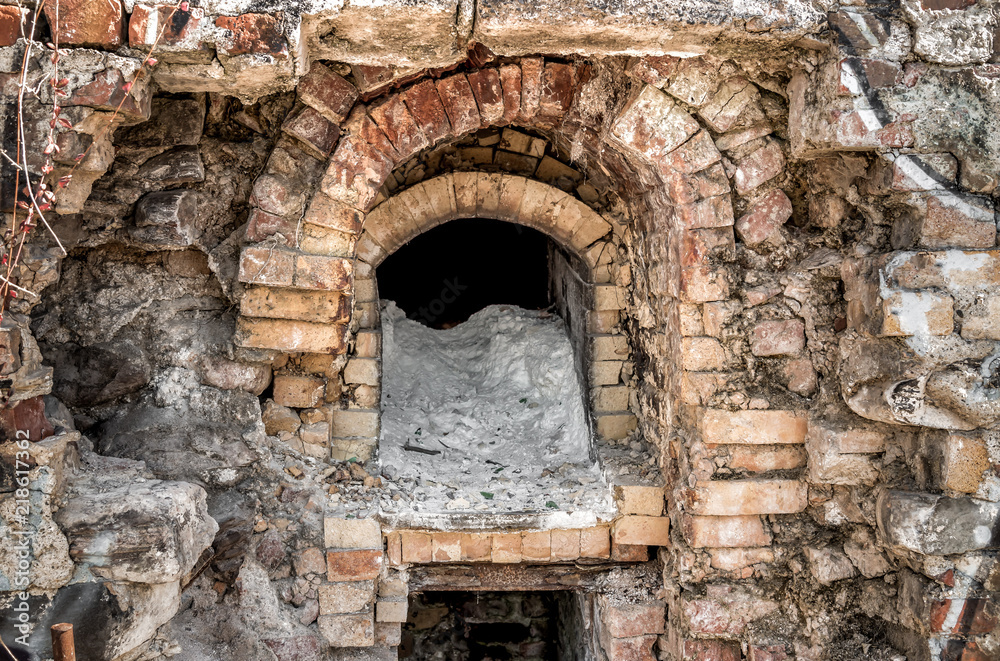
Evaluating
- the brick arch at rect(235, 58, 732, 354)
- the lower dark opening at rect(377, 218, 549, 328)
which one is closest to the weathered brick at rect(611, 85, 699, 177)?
the brick arch at rect(235, 58, 732, 354)

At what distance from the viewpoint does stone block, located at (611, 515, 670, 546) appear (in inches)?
143

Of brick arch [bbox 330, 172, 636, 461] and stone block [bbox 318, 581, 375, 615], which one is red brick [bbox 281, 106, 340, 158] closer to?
brick arch [bbox 330, 172, 636, 461]

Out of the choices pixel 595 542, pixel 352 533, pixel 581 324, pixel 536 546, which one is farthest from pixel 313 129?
pixel 595 542

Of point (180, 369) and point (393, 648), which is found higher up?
point (180, 369)

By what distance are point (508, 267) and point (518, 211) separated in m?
2.86

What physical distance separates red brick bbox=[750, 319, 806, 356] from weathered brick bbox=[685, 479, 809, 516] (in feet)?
1.89

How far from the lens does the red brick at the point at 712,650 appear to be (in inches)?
134

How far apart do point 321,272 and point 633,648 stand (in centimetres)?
239

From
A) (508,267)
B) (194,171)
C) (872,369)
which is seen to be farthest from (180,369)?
(508,267)

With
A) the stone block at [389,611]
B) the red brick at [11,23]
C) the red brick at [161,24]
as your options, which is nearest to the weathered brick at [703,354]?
the stone block at [389,611]

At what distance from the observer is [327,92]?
9.80ft

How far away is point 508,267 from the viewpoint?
7035mm

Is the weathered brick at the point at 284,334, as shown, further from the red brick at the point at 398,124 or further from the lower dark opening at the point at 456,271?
the lower dark opening at the point at 456,271

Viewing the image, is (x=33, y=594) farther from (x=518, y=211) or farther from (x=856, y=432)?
(x=856, y=432)
